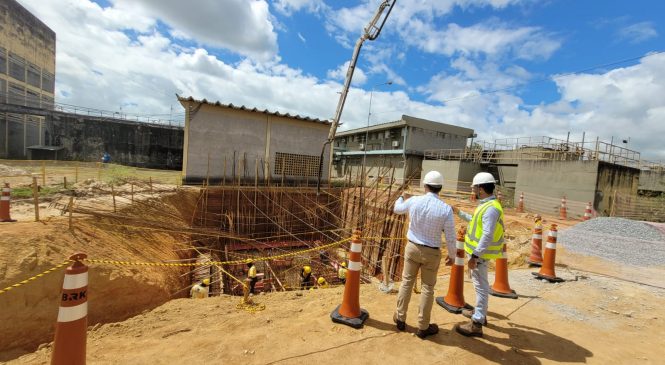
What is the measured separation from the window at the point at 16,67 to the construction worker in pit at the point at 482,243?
134ft

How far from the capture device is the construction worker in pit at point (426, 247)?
3.07 meters

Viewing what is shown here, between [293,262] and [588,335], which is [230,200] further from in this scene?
[588,335]

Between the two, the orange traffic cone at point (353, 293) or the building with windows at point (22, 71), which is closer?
the orange traffic cone at point (353, 293)

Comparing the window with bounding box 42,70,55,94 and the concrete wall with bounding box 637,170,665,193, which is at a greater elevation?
the window with bounding box 42,70,55,94

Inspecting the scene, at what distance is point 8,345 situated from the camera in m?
3.73

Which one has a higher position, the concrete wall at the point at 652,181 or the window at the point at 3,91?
the window at the point at 3,91

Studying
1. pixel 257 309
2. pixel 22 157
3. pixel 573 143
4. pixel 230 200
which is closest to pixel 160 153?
pixel 22 157

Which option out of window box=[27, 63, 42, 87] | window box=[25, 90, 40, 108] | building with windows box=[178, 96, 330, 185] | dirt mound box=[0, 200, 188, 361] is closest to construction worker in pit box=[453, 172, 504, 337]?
dirt mound box=[0, 200, 188, 361]

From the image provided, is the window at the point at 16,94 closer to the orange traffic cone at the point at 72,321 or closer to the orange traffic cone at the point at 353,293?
the orange traffic cone at the point at 72,321

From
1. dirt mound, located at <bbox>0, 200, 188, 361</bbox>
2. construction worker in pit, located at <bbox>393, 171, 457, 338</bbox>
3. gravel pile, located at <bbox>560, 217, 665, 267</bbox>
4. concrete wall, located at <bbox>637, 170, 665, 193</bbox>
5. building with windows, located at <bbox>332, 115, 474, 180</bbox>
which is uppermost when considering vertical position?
building with windows, located at <bbox>332, 115, 474, 180</bbox>

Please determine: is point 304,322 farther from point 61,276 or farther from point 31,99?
point 31,99

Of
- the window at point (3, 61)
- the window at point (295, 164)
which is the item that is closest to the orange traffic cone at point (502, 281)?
the window at point (295, 164)

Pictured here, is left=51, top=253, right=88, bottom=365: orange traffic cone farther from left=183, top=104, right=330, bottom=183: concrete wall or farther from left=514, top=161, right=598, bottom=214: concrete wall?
left=514, top=161, right=598, bottom=214: concrete wall

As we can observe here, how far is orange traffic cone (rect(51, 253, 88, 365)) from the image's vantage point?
6.40ft
